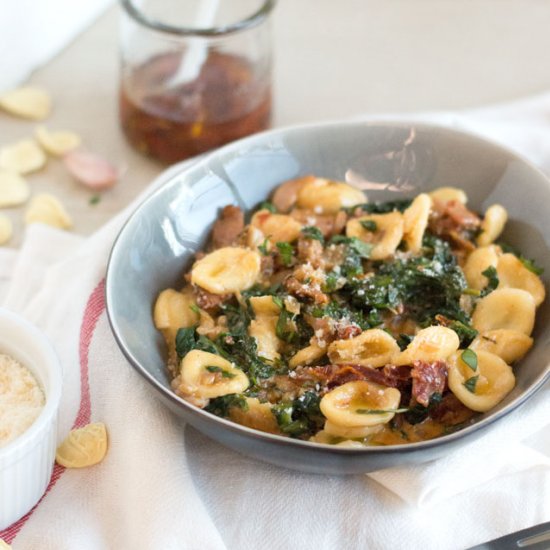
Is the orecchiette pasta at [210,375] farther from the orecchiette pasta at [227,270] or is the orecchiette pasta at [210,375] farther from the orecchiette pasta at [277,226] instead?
the orecchiette pasta at [277,226]

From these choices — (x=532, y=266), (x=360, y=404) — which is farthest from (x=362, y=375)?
(x=532, y=266)

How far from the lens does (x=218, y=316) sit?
1.42 meters

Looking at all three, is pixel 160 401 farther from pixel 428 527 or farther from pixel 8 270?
pixel 8 270

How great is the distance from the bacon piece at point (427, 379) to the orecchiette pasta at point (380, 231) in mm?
265

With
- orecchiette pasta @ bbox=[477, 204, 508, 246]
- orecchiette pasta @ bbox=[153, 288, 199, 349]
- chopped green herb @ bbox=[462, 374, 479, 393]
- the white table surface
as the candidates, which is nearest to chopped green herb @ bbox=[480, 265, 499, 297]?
orecchiette pasta @ bbox=[477, 204, 508, 246]

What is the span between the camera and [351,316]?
136 cm

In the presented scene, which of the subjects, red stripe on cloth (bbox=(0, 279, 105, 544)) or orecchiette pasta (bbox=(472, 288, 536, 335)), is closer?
red stripe on cloth (bbox=(0, 279, 105, 544))

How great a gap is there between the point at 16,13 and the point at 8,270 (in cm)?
75

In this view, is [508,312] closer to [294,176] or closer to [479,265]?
[479,265]

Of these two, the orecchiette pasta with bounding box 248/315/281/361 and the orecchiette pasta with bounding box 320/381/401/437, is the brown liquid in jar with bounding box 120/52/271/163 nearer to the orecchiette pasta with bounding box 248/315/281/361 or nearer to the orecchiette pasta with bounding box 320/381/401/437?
the orecchiette pasta with bounding box 248/315/281/361

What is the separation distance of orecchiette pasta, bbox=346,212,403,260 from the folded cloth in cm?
32

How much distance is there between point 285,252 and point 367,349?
0.24 m

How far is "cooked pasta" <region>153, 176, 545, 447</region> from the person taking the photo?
4.09 ft

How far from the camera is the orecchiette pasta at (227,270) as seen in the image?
4.62ft
